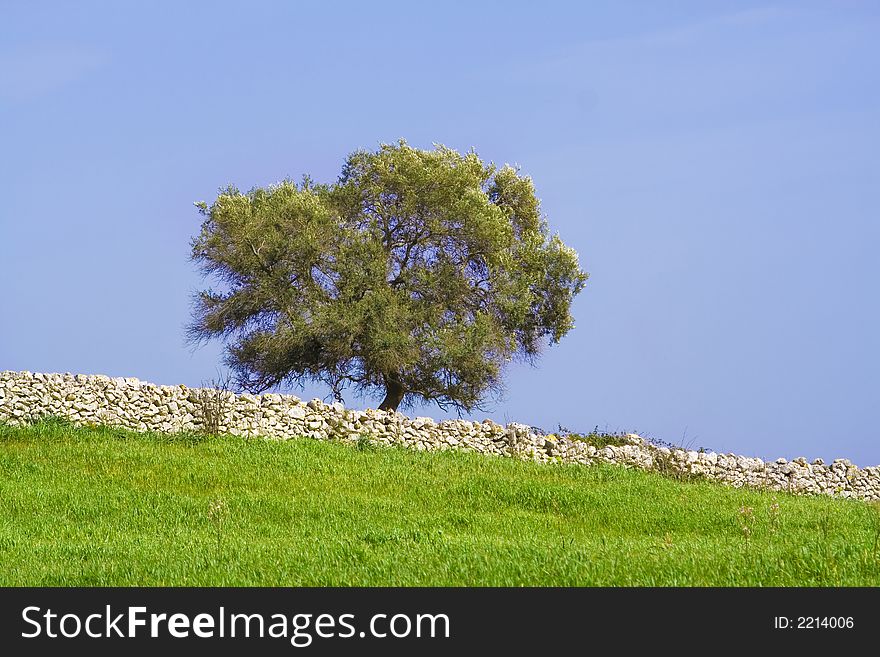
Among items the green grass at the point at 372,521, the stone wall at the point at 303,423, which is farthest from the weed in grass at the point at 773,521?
the stone wall at the point at 303,423

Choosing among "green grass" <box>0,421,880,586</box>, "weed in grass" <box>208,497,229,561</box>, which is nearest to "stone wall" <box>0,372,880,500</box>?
"green grass" <box>0,421,880,586</box>

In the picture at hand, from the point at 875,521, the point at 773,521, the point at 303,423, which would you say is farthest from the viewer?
the point at 303,423

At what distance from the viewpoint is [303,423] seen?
2167 centimetres

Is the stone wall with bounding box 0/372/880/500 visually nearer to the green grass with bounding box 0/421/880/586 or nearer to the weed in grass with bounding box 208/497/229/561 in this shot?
the green grass with bounding box 0/421/880/586

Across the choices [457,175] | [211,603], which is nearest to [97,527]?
[211,603]

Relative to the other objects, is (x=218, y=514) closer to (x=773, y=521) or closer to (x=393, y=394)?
(x=773, y=521)

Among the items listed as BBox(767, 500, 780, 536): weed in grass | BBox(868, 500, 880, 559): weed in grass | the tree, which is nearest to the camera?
BBox(868, 500, 880, 559): weed in grass

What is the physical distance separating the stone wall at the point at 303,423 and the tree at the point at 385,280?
5349mm

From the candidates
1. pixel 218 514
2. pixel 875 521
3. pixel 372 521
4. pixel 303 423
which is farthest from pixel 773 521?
pixel 303 423

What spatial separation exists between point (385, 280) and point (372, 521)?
14249 mm

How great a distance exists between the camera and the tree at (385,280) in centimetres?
2778

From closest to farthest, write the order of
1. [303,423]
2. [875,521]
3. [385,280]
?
[875,521] < [303,423] < [385,280]

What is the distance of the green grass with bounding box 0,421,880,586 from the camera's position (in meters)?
9.47

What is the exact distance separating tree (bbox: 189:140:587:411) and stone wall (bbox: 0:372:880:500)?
17.5 ft
